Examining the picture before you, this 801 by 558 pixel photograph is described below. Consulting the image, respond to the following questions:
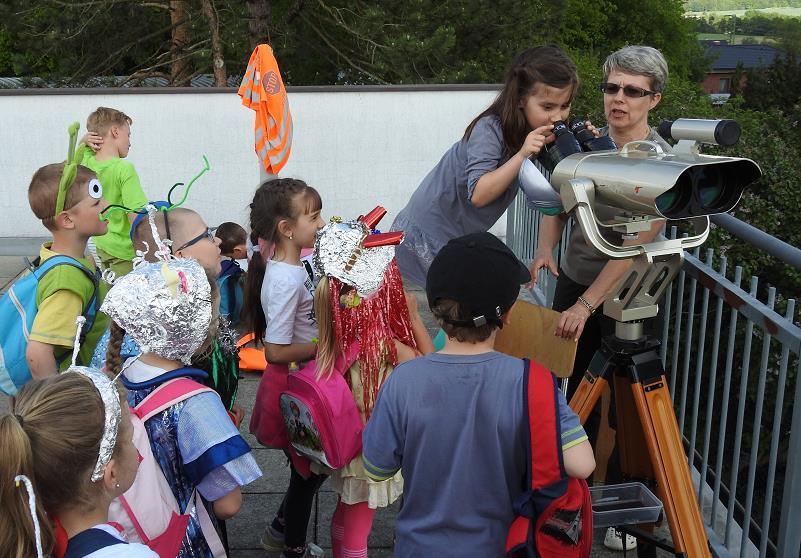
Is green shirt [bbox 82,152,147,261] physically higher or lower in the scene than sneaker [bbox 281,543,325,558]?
higher

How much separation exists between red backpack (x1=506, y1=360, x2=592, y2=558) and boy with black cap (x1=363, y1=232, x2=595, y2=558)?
27 mm

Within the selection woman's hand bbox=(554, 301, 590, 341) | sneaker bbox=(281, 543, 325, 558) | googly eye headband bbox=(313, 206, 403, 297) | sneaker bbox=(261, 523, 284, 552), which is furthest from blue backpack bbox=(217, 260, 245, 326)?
woman's hand bbox=(554, 301, 590, 341)

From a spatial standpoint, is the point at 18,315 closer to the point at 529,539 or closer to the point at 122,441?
the point at 122,441

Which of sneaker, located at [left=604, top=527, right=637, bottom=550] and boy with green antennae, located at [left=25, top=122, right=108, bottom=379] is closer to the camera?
boy with green antennae, located at [left=25, top=122, right=108, bottom=379]

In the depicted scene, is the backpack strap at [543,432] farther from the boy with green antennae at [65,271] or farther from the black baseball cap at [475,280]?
the boy with green antennae at [65,271]

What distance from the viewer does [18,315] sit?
2.72 m

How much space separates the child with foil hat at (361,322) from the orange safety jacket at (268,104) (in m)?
5.32

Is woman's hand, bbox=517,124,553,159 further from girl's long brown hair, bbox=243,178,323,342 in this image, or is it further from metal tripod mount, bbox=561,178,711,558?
girl's long brown hair, bbox=243,178,323,342

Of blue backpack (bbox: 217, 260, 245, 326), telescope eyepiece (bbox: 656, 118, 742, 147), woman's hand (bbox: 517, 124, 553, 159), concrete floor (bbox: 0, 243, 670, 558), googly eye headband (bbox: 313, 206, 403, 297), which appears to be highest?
telescope eyepiece (bbox: 656, 118, 742, 147)

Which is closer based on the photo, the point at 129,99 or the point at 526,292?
the point at 526,292

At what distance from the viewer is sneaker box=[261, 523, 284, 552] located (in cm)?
308

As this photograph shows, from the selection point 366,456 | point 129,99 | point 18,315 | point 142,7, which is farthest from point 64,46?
point 366,456

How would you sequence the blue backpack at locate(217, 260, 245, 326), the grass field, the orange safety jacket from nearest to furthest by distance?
the blue backpack at locate(217, 260, 245, 326) < the orange safety jacket < the grass field

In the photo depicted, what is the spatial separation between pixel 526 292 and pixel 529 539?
4220 mm
